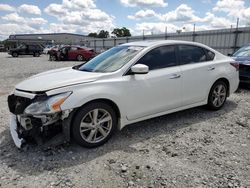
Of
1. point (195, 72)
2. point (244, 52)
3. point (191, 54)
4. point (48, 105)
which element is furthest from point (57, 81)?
point (244, 52)

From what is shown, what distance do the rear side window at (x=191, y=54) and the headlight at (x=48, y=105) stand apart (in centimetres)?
243

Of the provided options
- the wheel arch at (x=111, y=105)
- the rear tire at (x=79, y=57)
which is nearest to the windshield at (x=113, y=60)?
the wheel arch at (x=111, y=105)

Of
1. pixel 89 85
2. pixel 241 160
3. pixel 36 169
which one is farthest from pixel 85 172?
pixel 241 160

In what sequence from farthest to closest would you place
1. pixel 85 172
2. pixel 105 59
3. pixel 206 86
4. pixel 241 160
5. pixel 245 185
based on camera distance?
pixel 206 86 → pixel 105 59 → pixel 241 160 → pixel 85 172 → pixel 245 185

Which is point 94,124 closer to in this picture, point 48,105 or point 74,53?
point 48,105

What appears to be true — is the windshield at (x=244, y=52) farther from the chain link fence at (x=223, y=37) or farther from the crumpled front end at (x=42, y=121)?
the chain link fence at (x=223, y=37)

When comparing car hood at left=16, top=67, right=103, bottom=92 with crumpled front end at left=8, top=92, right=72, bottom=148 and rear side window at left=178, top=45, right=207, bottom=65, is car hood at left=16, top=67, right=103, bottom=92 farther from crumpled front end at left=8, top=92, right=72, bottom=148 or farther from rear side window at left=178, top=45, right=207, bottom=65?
rear side window at left=178, top=45, right=207, bottom=65

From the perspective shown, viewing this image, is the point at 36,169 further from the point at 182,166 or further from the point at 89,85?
the point at 182,166

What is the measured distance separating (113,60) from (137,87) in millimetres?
722

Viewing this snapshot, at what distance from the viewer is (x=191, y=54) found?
16.2 feet

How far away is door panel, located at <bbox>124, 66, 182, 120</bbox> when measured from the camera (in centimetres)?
396

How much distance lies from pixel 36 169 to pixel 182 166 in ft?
Answer: 6.29

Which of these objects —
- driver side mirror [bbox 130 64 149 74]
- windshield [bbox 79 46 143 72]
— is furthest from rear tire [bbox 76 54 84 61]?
driver side mirror [bbox 130 64 149 74]

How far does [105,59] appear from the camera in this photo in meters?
4.51
